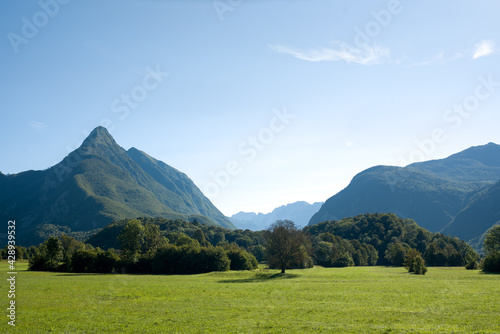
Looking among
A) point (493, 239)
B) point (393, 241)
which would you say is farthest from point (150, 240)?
point (393, 241)

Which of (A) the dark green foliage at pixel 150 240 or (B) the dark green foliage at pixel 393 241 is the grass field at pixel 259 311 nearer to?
(A) the dark green foliage at pixel 150 240

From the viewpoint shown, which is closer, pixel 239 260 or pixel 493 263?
pixel 493 263

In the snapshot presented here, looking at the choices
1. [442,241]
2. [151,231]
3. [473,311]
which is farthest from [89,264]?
[442,241]

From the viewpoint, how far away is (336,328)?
2589 cm

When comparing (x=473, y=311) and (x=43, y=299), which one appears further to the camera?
(x=43, y=299)

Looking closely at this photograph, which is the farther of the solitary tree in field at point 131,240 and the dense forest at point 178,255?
the solitary tree in field at point 131,240

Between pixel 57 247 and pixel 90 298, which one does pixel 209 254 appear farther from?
pixel 90 298

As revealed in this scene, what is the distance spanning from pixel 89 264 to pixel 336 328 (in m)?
81.9

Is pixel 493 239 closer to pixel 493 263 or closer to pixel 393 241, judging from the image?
pixel 493 263

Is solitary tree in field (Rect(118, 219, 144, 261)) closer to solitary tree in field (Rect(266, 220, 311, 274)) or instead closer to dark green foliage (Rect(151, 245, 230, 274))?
dark green foliage (Rect(151, 245, 230, 274))

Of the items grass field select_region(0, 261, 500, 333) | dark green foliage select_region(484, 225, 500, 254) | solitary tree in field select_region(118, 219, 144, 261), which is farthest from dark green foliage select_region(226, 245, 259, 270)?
dark green foliage select_region(484, 225, 500, 254)

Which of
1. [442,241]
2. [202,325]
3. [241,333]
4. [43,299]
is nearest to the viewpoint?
[241,333]

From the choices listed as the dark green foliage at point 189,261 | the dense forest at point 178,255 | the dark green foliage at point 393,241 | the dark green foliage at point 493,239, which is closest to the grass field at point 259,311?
the dense forest at point 178,255

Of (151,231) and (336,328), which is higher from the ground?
(151,231)
